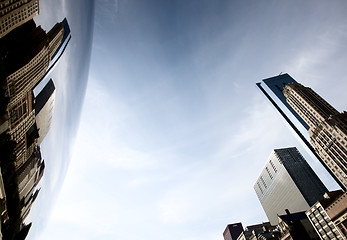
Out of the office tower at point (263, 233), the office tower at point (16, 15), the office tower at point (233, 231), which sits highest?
the office tower at point (233, 231)

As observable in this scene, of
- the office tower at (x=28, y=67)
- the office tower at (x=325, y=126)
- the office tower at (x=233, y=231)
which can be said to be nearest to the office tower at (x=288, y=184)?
the office tower at (x=233, y=231)

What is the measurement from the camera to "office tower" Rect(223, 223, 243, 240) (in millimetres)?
179800

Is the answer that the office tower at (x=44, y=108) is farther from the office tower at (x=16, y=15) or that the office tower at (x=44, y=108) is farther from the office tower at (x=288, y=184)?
the office tower at (x=288, y=184)

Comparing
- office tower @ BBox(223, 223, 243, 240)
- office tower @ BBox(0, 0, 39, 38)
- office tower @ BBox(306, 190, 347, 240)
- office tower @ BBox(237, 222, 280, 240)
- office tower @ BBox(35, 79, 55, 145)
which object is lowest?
office tower @ BBox(35, 79, 55, 145)

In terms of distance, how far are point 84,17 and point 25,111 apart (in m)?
2.82

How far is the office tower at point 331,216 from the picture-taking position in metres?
60.1

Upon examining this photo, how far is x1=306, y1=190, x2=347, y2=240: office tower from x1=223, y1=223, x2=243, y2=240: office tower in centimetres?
12172

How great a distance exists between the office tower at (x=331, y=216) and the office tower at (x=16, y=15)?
83782 mm

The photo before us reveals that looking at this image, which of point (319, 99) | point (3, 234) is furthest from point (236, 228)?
point (3, 234)

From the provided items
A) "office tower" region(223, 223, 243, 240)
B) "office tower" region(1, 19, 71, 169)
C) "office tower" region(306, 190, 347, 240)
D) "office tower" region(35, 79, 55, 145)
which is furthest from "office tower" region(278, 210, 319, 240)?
"office tower" region(223, 223, 243, 240)

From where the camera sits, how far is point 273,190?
17375 centimetres

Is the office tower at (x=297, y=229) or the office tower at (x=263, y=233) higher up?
the office tower at (x=263, y=233)

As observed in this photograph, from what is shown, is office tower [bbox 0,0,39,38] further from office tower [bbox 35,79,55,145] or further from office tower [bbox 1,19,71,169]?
office tower [bbox 35,79,55,145]

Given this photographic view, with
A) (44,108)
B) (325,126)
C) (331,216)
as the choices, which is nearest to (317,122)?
(325,126)
